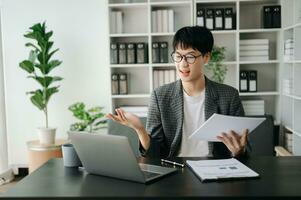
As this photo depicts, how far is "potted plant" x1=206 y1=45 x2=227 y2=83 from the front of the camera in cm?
383

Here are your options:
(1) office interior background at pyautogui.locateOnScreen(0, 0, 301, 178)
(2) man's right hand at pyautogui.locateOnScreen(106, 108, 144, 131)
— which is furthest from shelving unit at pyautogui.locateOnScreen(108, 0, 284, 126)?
(2) man's right hand at pyautogui.locateOnScreen(106, 108, 144, 131)

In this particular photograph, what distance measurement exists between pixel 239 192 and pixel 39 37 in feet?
10.6

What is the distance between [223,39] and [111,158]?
119 inches

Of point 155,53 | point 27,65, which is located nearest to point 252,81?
point 155,53

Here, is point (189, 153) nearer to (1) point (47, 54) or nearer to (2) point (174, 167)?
(2) point (174, 167)

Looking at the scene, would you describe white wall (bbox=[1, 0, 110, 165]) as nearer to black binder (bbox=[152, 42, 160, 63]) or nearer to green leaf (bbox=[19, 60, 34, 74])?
green leaf (bbox=[19, 60, 34, 74])

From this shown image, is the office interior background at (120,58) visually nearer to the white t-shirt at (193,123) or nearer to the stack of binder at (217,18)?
the stack of binder at (217,18)

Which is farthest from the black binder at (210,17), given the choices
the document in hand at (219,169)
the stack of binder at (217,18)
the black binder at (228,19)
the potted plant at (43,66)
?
the document in hand at (219,169)

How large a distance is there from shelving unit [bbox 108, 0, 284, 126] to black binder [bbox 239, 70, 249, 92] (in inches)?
1.7

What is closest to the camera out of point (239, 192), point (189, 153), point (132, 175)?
point (239, 192)

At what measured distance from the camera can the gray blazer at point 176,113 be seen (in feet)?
6.64

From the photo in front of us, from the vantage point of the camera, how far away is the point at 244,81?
3902mm

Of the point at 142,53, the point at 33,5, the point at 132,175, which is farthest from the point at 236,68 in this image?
the point at 132,175

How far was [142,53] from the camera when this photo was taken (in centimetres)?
396
